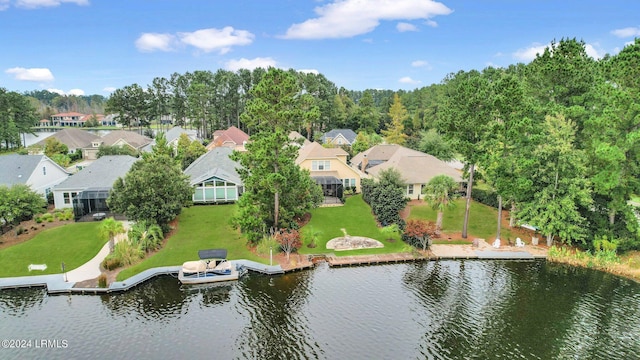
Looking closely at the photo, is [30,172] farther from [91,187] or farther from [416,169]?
[416,169]

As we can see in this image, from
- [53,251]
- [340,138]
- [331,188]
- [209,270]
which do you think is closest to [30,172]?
[53,251]

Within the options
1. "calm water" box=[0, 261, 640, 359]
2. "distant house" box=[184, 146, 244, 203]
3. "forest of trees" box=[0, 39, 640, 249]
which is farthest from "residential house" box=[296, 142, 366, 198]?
"calm water" box=[0, 261, 640, 359]

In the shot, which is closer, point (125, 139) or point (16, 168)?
point (16, 168)

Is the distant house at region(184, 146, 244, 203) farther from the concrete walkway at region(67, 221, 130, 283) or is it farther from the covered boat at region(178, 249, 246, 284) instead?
the covered boat at region(178, 249, 246, 284)

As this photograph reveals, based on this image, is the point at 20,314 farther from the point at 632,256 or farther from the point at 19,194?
the point at 632,256

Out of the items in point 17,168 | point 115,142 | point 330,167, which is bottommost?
point 330,167

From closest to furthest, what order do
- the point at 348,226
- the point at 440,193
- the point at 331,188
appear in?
the point at 440,193, the point at 348,226, the point at 331,188

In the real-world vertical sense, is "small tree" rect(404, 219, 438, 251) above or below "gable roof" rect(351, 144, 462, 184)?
below

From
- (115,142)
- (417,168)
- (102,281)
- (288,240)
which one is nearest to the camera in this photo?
(102,281)
